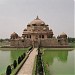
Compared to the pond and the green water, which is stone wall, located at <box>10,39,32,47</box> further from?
the pond

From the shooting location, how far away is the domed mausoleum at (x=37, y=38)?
37847 mm

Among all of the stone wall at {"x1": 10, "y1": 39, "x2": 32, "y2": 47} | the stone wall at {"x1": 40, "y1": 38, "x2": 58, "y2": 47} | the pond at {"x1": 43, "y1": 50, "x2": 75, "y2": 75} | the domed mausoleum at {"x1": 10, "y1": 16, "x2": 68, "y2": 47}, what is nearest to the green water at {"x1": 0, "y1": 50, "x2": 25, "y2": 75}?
the pond at {"x1": 43, "y1": 50, "x2": 75, "y2": 75}

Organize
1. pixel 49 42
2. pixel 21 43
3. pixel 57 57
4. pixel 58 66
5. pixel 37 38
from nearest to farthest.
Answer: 1. pixel 58 66
2. pixel 57 57
3. pixel 21 43
4. pixel 49 42
5. pixel 37 38

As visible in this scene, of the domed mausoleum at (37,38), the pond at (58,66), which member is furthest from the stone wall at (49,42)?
the pond at (58,66)

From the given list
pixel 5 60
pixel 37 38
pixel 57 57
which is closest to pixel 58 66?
pixel 5 60

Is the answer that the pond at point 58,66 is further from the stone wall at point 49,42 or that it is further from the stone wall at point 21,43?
the stone wall at point 21,43

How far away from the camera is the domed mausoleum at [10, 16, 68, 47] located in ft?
124

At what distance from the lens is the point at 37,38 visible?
39.0m

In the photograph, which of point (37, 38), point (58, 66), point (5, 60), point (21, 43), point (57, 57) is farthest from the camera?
point (37, 38)

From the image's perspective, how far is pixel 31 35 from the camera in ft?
132

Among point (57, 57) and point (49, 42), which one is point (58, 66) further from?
point (49, 42)

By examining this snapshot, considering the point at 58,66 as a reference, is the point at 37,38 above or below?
above

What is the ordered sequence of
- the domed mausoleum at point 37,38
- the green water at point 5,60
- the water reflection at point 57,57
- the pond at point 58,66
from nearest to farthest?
the pond at point 58,66 < the green water at point 5,60 < the water reflection at point 57,57 < the domed mausoleum at point 37,38

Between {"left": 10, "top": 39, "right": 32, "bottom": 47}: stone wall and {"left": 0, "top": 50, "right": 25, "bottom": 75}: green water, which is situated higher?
{"left": 10, "top": 39, "right": 32, "bottom": 47}: stone wall
